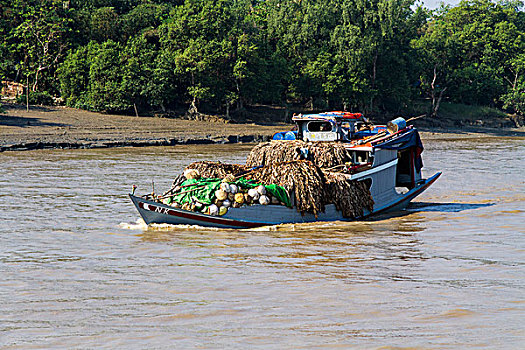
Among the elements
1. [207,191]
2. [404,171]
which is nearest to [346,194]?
[207,191]

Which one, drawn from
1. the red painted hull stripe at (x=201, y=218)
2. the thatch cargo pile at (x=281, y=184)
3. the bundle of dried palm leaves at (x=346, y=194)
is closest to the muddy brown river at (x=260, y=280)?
the red painted hull stripe at (x=201, y=218)

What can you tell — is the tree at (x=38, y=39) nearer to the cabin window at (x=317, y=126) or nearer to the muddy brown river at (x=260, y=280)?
the muddy brown river at (x=260, y=280)

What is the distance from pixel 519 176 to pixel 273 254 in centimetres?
1867

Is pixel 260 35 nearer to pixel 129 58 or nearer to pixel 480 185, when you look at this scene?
pixel 129 58

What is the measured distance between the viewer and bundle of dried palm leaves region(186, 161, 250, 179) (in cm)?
1744

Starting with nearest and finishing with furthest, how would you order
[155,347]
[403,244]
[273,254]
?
[155,347] < [273,254] < [403,244]

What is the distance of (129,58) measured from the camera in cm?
5419

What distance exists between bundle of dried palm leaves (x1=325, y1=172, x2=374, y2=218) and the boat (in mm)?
132

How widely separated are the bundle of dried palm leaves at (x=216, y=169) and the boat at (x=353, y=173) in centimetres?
191

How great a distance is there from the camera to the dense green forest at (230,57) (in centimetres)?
5356

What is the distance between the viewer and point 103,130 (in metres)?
44.0

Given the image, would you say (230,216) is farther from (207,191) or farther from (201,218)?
(207,191)

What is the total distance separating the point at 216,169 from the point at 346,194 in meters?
3.60

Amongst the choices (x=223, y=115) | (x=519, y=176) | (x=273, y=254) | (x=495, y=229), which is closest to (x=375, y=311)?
(x=273, y=254)
